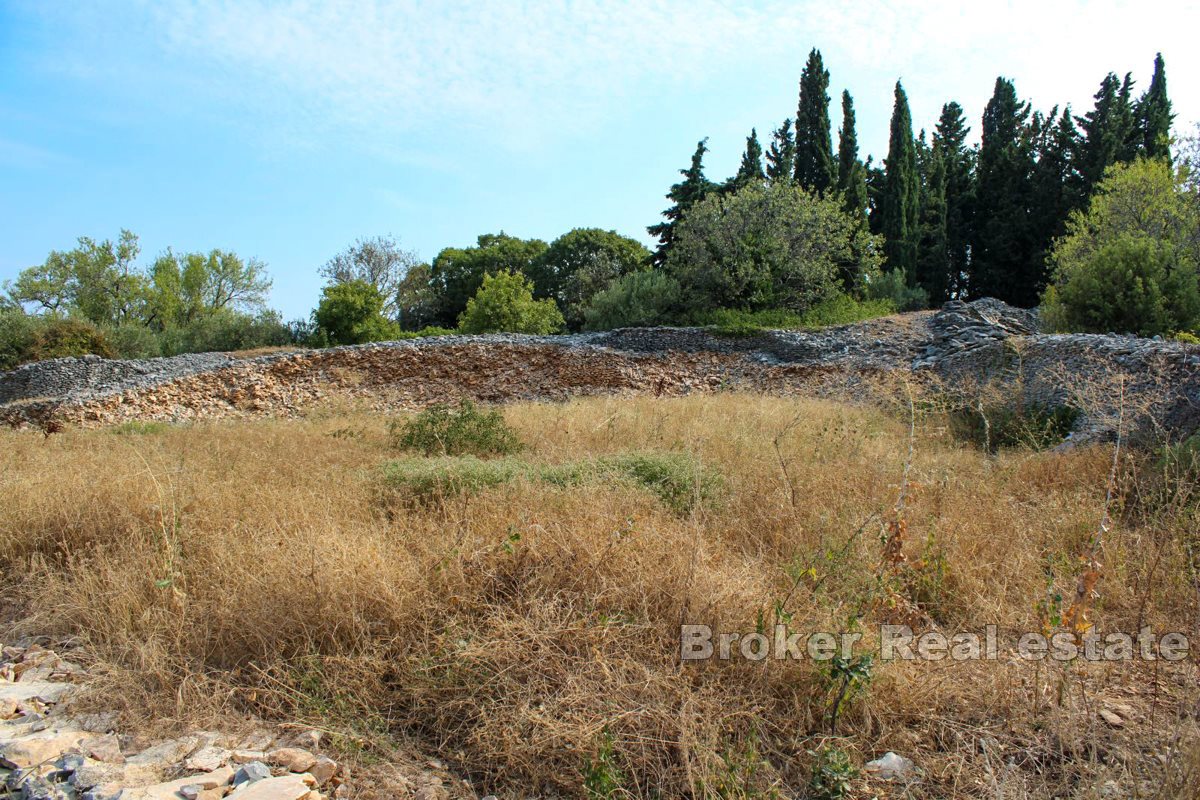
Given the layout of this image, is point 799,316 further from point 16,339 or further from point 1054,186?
point 16,339

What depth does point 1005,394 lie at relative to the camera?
9727mm

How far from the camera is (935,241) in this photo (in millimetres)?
30406

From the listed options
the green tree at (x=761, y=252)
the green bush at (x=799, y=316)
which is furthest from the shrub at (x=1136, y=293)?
the green tree at (x=761, y=252)

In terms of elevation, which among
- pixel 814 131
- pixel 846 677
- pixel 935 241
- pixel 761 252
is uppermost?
pixel 814 131

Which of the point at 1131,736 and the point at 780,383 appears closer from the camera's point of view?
the point at 1131,736

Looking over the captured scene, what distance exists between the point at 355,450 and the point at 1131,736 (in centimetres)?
682

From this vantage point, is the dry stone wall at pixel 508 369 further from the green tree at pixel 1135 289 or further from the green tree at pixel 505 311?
the green tree at pixel 505 311

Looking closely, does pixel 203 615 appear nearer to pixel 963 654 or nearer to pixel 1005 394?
pixel 963 654

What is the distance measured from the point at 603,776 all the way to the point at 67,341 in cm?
2565

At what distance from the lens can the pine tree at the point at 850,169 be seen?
27812mm

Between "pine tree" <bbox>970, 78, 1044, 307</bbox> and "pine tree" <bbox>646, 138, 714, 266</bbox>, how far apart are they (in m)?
12.8

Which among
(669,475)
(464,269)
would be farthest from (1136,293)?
(464,269)

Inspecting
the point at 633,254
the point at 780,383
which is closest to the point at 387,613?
the point at 780,383

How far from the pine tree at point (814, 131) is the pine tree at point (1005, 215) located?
822 cm
